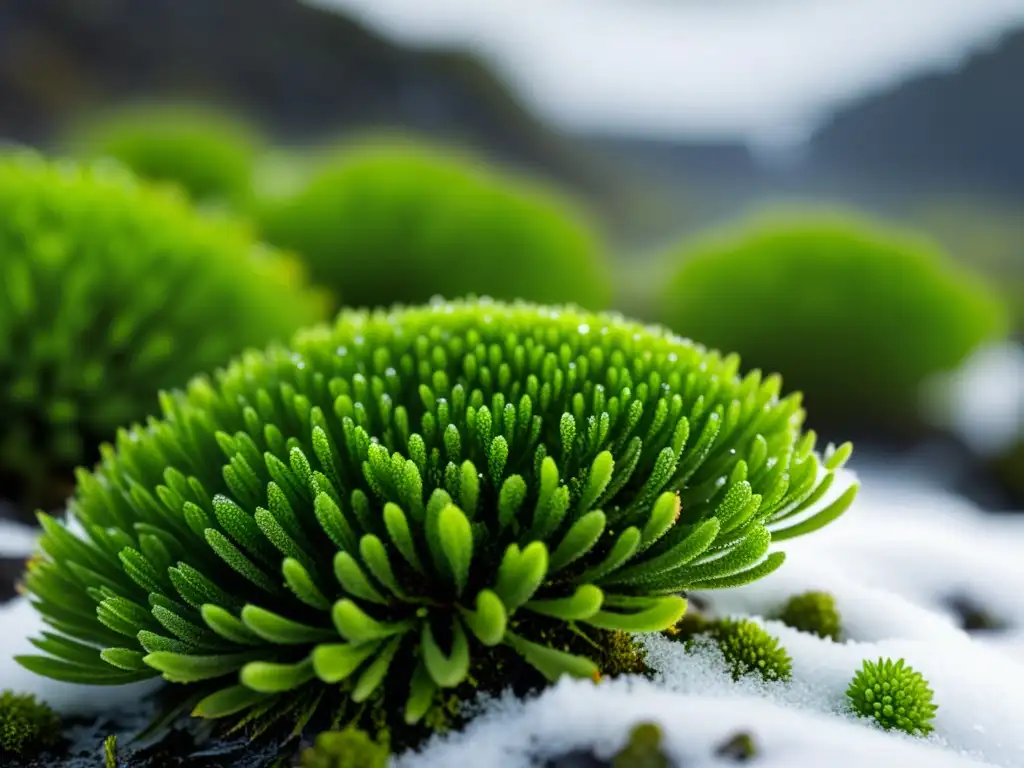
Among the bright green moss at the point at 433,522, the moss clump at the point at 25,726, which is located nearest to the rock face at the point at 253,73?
the moss clump at the point at 25,726

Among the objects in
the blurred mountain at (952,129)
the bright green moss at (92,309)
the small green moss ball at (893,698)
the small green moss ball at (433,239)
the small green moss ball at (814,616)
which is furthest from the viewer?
the blurred mountain at (952,129)

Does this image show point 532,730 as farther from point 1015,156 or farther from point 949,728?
point 1015,156

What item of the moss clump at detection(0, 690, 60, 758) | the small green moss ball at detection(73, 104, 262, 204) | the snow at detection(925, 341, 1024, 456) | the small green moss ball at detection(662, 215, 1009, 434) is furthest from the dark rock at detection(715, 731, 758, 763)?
the small green moss ball at detection(73, 104, 262, 204)

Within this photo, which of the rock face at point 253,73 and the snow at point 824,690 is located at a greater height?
the rock face at point 253,73

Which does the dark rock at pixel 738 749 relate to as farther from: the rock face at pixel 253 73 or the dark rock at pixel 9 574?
the rock face at pixel 253 73

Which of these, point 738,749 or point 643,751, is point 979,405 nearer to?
point 738,749

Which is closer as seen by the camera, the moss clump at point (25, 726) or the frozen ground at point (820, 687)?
the frozen ground at point (820, 687)

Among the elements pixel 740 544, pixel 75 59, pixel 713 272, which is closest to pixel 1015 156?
pixel 713 272
